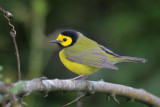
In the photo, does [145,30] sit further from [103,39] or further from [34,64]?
[34,64]

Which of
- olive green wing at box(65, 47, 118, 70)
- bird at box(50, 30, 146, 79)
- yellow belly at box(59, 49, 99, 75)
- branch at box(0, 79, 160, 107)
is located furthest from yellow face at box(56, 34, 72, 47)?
branch at box(0, 79, 160, 107)

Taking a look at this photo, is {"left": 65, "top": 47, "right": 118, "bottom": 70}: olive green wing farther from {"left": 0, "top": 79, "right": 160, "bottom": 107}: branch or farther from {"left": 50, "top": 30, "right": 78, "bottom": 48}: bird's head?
{"left": 0, "top": 79, "right": 160, "bottom": 107}: branch

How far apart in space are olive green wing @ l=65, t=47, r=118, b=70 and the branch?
1.87 feet

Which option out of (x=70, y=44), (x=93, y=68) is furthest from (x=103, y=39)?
(x=93, y=68)

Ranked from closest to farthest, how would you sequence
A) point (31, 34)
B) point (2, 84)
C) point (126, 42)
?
point (2, 84) < point (31, 34) < point (126, 42)

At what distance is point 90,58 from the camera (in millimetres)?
3514

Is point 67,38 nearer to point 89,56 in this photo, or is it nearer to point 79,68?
point 89,56

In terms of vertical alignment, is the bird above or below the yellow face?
below

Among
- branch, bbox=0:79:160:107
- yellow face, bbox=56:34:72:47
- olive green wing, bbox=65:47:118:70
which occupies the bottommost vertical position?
branch, bbox=0:79:160:107

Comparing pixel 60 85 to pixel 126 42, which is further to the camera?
pixel 126 42

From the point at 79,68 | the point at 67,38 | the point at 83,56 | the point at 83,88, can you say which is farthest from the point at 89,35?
the point at 83,88

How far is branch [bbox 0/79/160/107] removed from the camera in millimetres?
1729

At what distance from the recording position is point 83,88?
8.41 ft

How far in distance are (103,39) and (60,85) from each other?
340 centimetres
